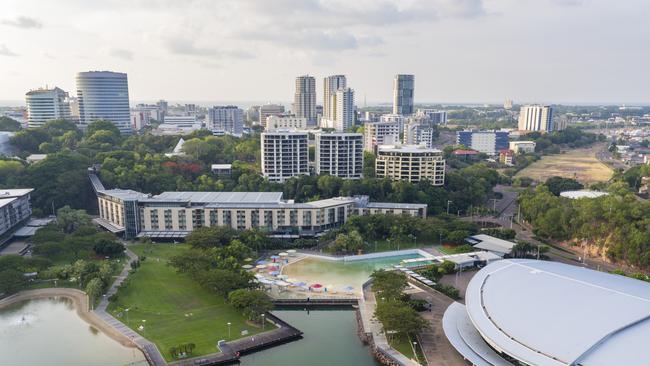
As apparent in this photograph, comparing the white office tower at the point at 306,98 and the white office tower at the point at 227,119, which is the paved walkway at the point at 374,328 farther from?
the white office tower at the point at 306,98

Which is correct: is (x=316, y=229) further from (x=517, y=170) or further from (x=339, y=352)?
(x=517, y=170)

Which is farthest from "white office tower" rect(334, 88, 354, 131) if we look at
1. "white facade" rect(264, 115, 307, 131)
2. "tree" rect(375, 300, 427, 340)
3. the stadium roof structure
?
the stadium roof structure

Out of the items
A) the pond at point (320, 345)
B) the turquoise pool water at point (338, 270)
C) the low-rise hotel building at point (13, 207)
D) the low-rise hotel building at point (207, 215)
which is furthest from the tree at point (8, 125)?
the pond at point (320, 345)

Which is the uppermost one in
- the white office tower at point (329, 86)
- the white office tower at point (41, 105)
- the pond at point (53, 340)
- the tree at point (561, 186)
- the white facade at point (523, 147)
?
the white office tower at point (329, 86)

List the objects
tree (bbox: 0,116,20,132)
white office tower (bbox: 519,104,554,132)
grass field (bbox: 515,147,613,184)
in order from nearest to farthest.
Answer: grass field (bbox: 515,147,613,184) < tree (bbox: 0,116,20,132) < white office tower (bbox: 519,104,554,132)

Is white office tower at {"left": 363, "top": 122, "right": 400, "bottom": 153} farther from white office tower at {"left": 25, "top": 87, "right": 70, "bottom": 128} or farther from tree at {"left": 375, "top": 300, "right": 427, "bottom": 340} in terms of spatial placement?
white office tower at {"left": 25, "top": 87, "right": 70, "bottom": 128}

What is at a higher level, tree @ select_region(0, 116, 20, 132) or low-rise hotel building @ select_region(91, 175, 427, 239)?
tree @ select_region(0, 116, 20, 132)

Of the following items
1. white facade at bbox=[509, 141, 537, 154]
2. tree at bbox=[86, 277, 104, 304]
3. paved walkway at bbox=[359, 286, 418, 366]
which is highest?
white facade at bbox=[509, 141, 537, 154]
